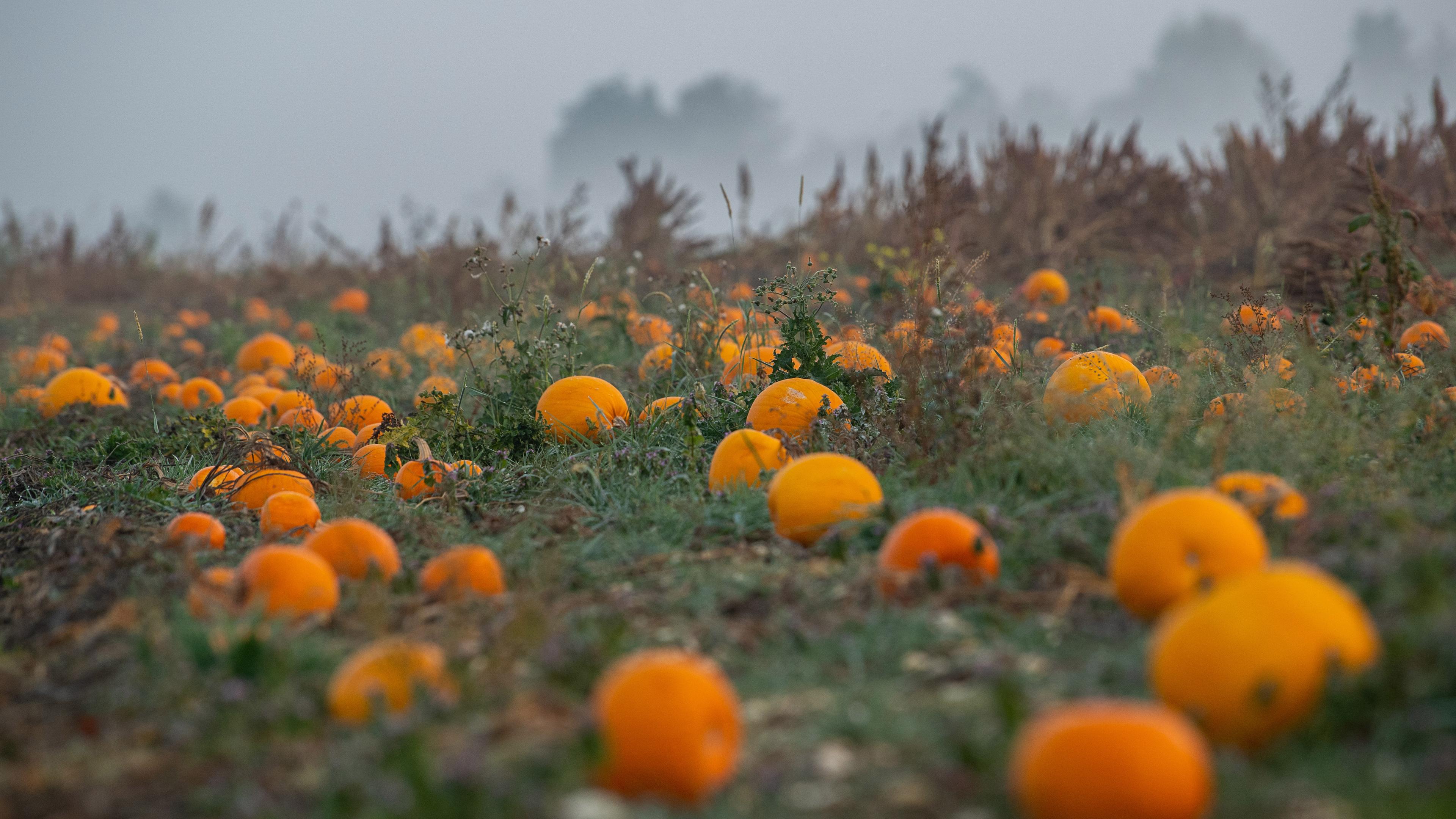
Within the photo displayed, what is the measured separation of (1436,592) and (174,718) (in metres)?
2.61

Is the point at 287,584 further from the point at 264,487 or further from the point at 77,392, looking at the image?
the point at 77,392

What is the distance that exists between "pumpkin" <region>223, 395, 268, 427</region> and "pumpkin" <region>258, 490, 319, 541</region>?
8.18ft

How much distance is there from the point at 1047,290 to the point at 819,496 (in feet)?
21.5

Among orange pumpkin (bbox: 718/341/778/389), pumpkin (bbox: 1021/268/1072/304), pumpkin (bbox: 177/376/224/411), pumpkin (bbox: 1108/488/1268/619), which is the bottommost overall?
pumpkin (bbox: 1108/488/1268/619)

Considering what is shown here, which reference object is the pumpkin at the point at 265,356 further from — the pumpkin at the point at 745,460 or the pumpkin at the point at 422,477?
the pumpkin at the point at 745,460

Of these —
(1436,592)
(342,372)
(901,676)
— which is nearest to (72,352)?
(342,372)

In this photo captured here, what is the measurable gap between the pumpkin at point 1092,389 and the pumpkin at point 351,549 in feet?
8.69

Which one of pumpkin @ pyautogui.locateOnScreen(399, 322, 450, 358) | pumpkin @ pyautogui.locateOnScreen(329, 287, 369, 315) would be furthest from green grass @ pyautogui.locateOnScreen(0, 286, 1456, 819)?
pumpkin @ pyautogui.locateOnScreen(329, 287, 369, 315)

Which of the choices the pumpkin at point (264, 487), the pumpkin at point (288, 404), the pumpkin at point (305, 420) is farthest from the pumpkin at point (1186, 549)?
the pumpkin at point (288, 404)

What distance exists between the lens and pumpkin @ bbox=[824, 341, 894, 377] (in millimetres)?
5066

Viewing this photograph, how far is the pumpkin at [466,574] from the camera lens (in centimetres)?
298

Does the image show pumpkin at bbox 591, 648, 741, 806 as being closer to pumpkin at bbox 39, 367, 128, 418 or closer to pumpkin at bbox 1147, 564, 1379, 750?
pumpkin at bbox 1147, 564, 1379, 750

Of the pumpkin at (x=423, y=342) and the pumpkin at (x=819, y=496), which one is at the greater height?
the pumpkin at (x=423, y=342)

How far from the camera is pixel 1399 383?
432 cm
